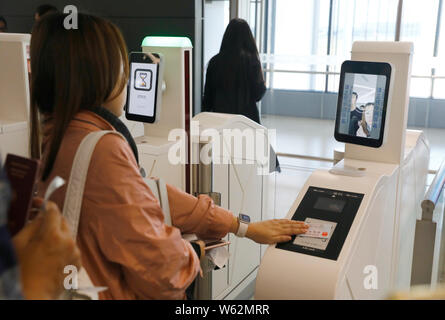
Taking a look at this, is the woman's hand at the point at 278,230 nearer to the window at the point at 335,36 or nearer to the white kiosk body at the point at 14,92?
the white kiosk body at the point at 14,92

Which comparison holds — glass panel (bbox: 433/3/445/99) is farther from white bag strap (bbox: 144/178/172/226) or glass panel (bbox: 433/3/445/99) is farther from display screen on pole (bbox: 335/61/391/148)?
white bag strap (bbox: 144/178/172/226)

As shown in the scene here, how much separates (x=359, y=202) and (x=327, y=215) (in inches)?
4.0

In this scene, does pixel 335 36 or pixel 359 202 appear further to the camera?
pixel 335 36

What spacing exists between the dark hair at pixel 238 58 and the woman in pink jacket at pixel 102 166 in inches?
123

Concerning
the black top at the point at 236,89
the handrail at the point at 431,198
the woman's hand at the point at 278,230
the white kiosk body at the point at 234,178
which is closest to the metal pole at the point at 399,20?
the black top at the point at 236,89

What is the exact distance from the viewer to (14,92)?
10.6 feet

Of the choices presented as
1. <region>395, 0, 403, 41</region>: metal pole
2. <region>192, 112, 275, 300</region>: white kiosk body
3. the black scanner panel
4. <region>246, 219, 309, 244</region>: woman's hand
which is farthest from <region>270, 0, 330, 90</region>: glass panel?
<region>246, 219, 309, 244</region>: woman's hand

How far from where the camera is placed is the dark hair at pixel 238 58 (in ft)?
14.3

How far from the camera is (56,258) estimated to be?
0.94 m

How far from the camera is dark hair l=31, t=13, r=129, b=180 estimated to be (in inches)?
47.8

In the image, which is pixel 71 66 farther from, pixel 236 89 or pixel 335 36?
pixel 335 36

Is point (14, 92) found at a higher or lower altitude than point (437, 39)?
lower

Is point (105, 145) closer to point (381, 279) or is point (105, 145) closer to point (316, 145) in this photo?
point (381, 279)

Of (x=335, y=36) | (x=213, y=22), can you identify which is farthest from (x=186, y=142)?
(x=213, y=22)
